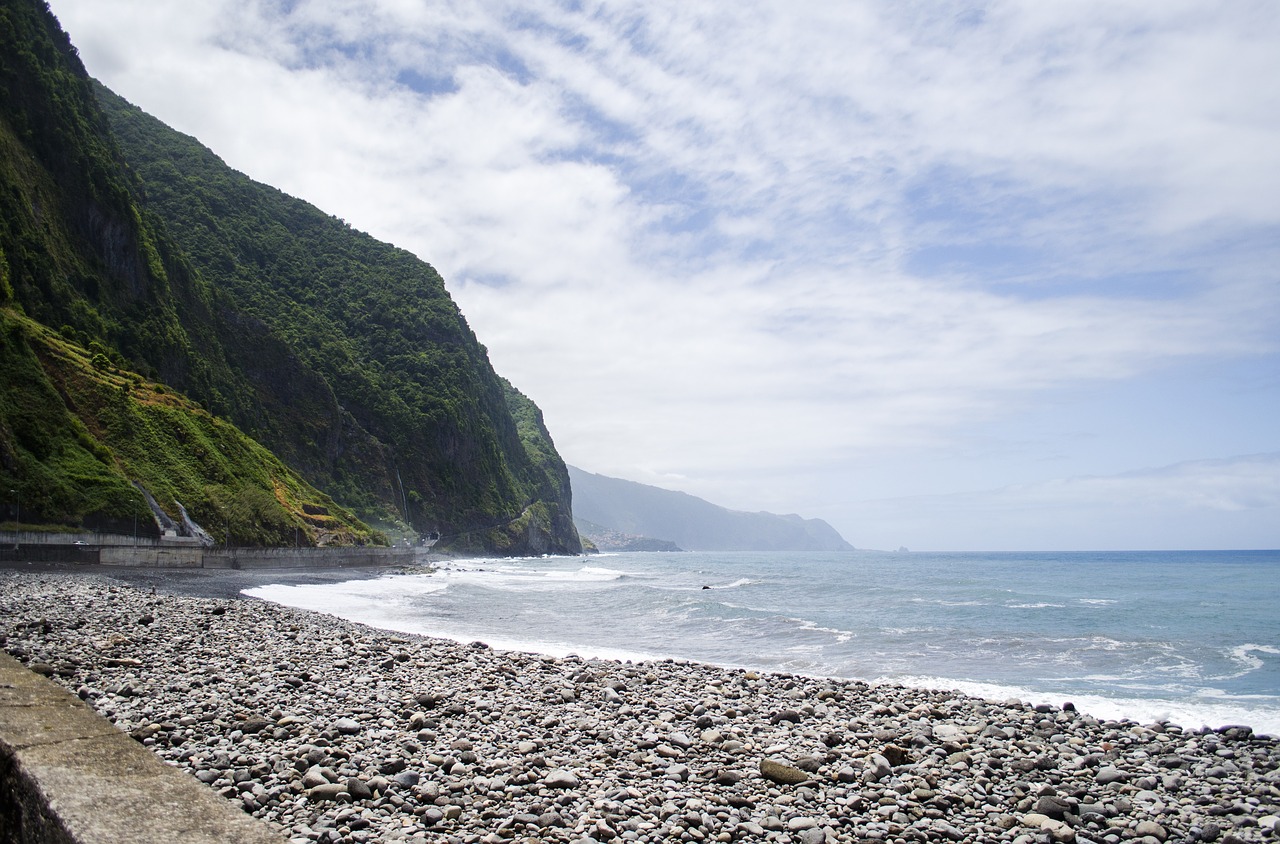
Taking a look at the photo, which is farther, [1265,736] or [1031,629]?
[1031,629]

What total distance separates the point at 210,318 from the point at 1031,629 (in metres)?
92.8

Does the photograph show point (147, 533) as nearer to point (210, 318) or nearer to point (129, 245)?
point (129, 245)

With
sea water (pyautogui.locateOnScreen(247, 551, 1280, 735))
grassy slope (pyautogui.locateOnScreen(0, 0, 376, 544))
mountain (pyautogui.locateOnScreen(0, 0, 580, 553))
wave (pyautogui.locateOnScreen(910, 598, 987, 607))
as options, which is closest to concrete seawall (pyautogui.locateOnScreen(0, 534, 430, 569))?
grassy slope (pyautogui.locateOnScreen(0, 0, 376, 544))

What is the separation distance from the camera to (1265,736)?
10734 mm

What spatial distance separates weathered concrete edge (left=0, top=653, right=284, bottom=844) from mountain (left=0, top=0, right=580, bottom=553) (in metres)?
40.2

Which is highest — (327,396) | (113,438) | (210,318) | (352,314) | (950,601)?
(352,314)

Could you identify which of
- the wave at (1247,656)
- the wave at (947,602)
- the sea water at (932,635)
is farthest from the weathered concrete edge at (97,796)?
the wave at (947,602)

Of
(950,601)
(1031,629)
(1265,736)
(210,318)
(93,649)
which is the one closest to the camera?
(1265,736)

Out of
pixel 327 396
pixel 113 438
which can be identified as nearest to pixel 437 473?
pixel 327 396

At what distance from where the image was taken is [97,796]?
433 cm

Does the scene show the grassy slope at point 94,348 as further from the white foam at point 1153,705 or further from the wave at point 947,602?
the wave at point 947,602

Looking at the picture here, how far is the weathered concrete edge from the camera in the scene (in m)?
3.98

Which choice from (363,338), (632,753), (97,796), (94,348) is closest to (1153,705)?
(632,753)

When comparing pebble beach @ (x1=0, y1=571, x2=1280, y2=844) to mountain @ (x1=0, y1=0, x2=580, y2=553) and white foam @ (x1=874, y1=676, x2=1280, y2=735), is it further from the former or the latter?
mountain @ (x1=0, y1=0, x2=580, y2=553)
